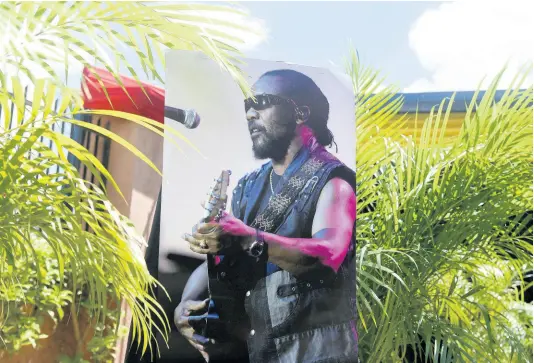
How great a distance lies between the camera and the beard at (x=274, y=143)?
267 cm

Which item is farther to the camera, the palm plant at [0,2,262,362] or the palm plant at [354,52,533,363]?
the palm plant at [354,52,533,363]

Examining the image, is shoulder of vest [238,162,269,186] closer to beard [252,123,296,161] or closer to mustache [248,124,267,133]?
beard [252,123,296,161]

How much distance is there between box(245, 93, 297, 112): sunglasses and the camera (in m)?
2.67

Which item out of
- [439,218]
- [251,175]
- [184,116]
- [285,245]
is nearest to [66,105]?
[184,116]

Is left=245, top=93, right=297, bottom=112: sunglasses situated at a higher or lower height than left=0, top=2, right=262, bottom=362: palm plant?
higher

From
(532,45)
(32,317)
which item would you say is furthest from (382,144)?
(32,317)

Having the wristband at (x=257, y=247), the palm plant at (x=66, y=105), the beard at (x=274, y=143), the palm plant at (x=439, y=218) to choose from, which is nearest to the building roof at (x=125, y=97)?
the palm plant at (x=439, y=218)

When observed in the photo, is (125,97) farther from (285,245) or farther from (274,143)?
(285,245)

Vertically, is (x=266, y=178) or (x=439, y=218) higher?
(x=266, y=178)

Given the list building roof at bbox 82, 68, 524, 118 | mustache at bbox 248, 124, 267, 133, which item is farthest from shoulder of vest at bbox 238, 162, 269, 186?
building roof at bbox 82, 68, 524, 118

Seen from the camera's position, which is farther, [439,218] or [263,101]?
[439,218]

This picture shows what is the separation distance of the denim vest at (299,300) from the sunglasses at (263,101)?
23 cm

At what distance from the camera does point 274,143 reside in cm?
272

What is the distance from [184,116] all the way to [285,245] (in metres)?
0.67
